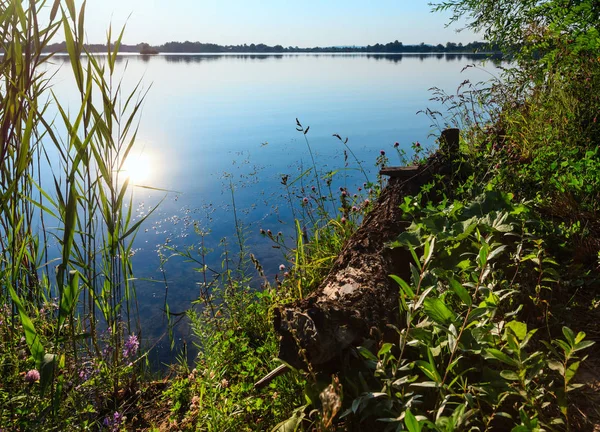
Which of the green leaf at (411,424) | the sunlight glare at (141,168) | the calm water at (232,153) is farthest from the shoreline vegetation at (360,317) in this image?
the sunlight glare at (141,168)

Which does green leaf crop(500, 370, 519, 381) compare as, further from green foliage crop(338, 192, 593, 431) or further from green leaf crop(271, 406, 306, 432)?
green leaf crop(271, 406, 306, 432)

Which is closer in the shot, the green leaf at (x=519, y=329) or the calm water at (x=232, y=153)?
the green leaf at (x=519, y=329)

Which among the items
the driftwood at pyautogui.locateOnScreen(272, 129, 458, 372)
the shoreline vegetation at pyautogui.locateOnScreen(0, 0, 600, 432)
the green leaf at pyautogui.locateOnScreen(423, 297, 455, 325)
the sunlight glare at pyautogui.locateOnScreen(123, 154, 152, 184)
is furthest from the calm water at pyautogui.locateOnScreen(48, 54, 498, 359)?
the green leaf at pyautogui.locateOnScreen(423, 297, 455, 325)

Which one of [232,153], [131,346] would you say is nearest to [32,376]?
[131,346]

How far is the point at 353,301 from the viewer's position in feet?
6.15

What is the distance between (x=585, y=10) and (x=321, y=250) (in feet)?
8.47

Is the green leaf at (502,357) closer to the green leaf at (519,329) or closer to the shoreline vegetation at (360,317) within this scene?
the shoreline vegetation at (360,317)

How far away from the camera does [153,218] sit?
17.1ft

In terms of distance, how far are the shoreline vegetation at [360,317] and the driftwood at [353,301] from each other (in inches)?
0.5

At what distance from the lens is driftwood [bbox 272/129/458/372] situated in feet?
5.41

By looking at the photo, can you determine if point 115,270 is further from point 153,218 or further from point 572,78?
point 572,78

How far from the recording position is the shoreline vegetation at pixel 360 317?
1.46 metres

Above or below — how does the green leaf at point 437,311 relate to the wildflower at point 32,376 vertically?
above

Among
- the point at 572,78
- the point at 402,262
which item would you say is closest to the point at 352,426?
the point at 402,262
